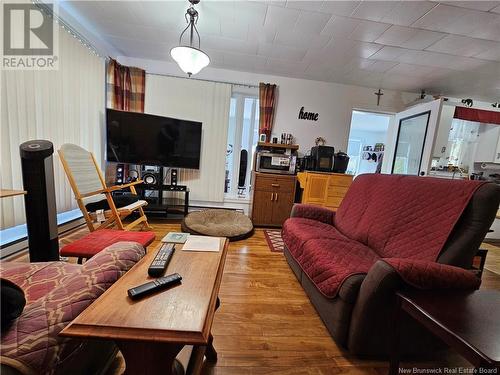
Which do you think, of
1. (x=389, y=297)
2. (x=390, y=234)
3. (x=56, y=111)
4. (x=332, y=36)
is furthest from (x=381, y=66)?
(x=56, y=111)

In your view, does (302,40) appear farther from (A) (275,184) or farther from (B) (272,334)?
(B) (272,334)

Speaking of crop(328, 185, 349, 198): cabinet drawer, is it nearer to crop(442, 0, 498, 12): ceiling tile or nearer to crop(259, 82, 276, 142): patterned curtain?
crop(259, 82, 276, 142): patterned curtain

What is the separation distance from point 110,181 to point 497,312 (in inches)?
159

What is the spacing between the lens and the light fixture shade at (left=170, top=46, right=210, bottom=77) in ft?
6.44

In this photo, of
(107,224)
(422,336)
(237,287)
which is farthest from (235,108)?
(422,336)

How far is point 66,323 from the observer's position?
60 cm

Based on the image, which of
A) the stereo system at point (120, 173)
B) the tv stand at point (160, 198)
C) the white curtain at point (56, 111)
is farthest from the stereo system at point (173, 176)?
the white curtain at point (56, 111)

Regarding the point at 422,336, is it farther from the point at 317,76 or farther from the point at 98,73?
the point at 98,73

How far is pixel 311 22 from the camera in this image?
2.20 metres

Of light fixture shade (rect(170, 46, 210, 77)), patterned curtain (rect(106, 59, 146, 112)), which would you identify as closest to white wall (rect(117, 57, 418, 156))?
patterned curtain (rect(106, 59, 146, 112))

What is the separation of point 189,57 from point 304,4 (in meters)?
1.15

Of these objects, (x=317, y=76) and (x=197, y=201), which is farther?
(x=197, y=201)

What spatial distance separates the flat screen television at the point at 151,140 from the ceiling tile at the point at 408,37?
101 inches

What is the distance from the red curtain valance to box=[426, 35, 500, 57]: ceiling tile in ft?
4.55
